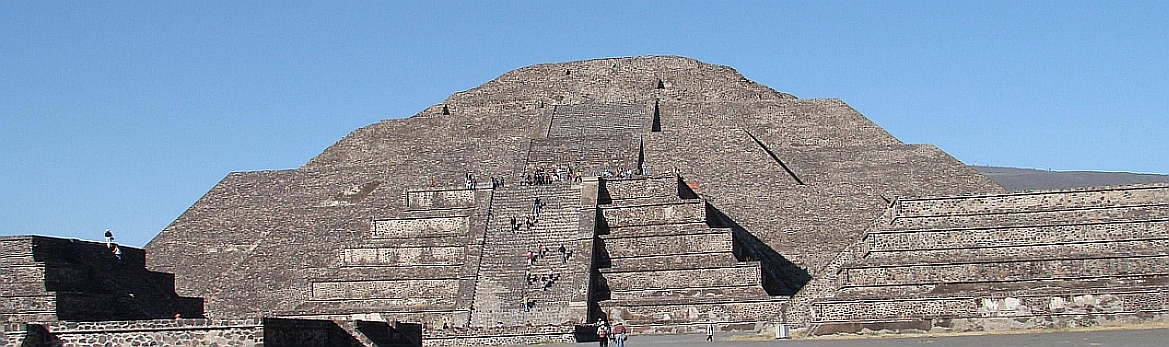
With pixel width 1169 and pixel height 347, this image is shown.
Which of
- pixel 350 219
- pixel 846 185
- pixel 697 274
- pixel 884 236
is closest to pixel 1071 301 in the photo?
pixel 884 236

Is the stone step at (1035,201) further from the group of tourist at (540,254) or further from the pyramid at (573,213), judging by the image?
the group of tourist at (540,254)

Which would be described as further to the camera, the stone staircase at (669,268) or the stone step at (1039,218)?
the stone staircase at (669,268)

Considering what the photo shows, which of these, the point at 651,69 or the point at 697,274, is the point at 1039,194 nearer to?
the point at 697,274

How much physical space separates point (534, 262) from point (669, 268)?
2814mm

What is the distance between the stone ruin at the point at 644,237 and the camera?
29484mm

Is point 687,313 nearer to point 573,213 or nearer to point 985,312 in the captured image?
point 573,213

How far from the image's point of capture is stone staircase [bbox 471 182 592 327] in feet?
104

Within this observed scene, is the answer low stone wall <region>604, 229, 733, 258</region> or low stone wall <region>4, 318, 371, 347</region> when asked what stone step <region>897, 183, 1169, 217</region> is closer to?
low stone wall <region>604, 229, 733, 258</region>

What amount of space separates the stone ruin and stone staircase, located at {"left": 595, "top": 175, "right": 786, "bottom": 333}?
5 cm

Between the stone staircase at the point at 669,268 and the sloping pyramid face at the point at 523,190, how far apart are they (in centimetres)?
34

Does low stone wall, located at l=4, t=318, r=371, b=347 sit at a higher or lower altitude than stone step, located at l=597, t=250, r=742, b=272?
lower

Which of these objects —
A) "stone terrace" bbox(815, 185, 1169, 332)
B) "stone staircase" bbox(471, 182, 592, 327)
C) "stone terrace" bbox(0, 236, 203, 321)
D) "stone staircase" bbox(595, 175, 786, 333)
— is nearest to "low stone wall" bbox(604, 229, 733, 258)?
"stone staircase" bbox(595, 175, 786, 333)

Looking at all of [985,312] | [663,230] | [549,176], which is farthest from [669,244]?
[985,312]

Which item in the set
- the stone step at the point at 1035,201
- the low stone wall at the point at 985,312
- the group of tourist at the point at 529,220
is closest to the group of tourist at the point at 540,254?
the group of tourist at the point at 529,220
